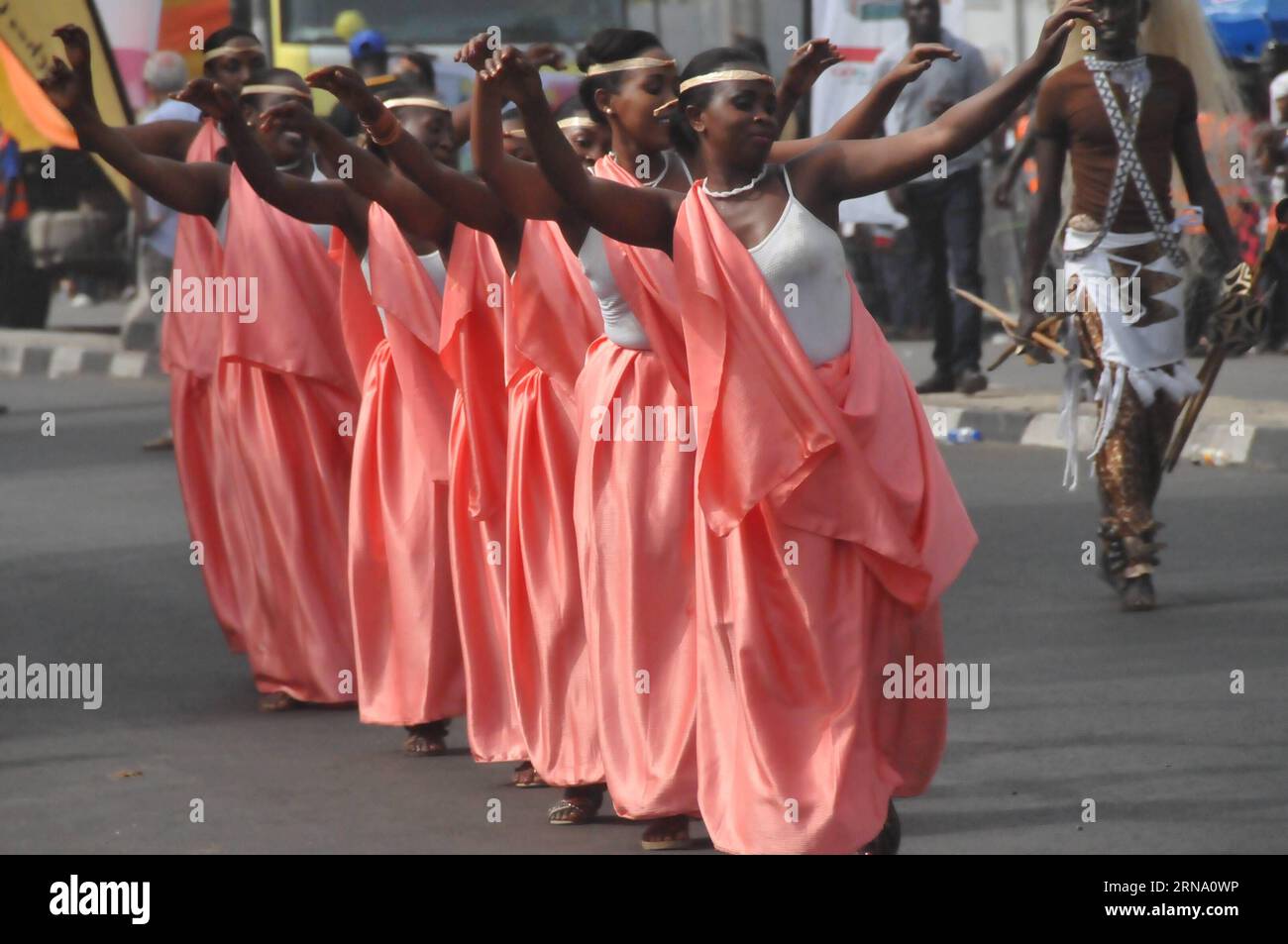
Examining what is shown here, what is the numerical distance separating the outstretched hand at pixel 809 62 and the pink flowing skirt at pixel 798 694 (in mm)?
772

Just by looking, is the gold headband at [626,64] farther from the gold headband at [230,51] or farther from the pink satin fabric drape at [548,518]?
the gold headband at [230,51]

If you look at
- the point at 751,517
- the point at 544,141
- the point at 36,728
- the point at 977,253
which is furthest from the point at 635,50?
the point at 977,253

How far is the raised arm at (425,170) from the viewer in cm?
586

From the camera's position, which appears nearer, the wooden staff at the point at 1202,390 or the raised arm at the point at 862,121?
the raised arm at the point at 862,121

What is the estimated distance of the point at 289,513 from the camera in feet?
25.4

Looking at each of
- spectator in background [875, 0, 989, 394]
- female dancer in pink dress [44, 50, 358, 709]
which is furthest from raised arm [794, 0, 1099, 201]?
spectator in background [875, 0, 989, 394]

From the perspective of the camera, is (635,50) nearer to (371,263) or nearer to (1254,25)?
(371,263)

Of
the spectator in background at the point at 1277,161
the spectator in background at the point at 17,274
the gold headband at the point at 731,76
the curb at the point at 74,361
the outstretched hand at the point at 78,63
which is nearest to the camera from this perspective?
the gold headband at the point at 731,76

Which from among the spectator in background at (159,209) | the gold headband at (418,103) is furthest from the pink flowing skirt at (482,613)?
the spectator in background at (159,209)

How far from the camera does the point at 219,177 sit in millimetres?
7723

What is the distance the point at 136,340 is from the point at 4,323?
2.89 meters

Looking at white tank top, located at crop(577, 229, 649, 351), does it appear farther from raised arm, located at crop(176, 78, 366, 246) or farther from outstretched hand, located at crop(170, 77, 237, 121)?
raised arm, located at crop(176, 78, 366, 246)

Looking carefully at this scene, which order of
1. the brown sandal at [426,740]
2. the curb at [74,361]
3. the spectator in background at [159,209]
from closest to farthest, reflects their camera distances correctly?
the brown sandal at [426,740] → the spectator in background at [159,209] → the curb at [74,361]

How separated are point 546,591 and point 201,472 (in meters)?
2.34
